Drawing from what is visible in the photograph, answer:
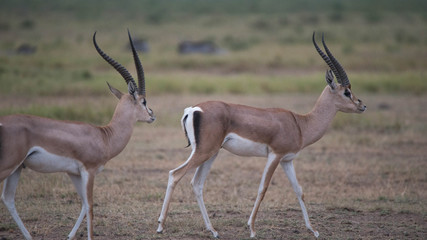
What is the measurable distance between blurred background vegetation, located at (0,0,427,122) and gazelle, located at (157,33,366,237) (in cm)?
723

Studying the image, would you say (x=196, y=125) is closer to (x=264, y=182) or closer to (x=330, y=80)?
(x=264, y=182)

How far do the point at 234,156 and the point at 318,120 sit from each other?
13.0ft

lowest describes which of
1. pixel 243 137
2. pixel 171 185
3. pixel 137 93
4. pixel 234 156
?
pixel 234 156

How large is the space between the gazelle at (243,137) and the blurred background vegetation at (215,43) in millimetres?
7232

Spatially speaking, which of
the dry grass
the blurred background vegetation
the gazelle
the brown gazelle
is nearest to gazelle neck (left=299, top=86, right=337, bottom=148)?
the gazelle

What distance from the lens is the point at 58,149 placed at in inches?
225

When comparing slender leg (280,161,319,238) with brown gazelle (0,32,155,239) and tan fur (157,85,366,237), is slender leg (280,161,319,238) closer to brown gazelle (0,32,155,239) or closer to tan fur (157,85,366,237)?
tan fur (157,85,366,237)

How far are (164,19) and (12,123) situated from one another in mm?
42310

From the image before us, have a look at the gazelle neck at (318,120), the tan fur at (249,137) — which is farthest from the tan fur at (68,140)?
the gazelle neck at (318,120)

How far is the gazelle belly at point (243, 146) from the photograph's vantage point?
21.3 feet

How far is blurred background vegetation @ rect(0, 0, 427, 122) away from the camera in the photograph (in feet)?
61.1

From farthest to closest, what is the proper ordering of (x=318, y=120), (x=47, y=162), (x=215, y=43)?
(x=215, y=43) < (x=318, y=120) < (x=47, y=162)

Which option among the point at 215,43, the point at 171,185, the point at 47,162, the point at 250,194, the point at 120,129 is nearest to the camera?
the point at 47,162

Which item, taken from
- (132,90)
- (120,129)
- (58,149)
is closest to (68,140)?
Answer: (58,149)
